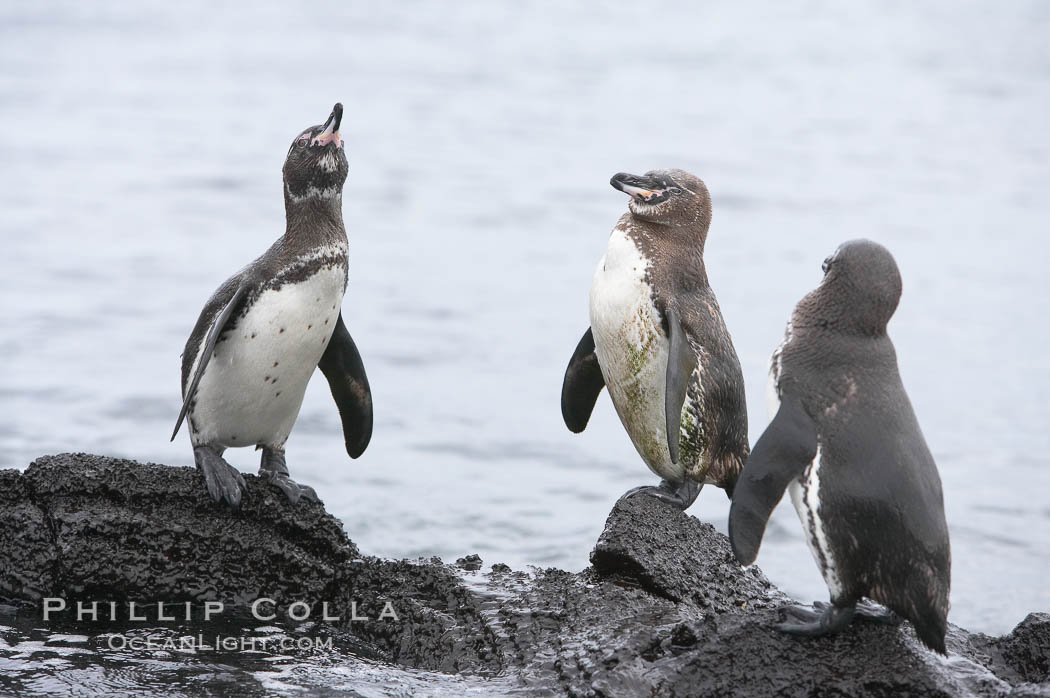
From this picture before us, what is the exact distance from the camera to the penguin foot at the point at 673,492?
18.5 feet

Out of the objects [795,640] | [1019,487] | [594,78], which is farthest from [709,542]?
[594,78]

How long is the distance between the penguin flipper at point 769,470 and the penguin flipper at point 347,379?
2.05 metres

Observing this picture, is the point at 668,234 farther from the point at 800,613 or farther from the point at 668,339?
the point at 800,613

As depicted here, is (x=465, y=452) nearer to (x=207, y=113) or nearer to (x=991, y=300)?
(x=991, y=300)

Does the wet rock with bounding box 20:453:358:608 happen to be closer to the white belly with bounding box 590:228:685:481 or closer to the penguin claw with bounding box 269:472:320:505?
the penguin claw with bounding box 269:472:320:505

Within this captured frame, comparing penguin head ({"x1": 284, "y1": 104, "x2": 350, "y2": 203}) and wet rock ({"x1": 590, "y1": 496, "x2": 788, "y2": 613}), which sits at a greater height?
penguin head ({"x1": 284, "y1": 104, "x2": 350, "y2": 203})

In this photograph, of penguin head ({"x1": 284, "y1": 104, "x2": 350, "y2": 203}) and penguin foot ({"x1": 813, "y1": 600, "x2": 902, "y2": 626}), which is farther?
penguin head ({"x1": 284, "y1": 104, "x2": 350, "y2": 203})

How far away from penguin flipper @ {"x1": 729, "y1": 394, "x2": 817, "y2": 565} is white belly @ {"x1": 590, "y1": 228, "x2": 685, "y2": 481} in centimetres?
132

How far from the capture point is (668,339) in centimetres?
580

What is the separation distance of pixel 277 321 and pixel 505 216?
15316mm

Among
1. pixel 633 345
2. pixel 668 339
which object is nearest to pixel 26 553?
pixel 633 345

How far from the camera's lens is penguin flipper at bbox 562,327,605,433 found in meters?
6.47

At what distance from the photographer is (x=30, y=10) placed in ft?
107

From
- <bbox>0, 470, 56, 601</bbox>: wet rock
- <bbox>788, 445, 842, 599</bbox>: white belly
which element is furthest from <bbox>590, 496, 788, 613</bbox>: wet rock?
<bbox>0, 470, 56, 601</bbox>: wet rock
